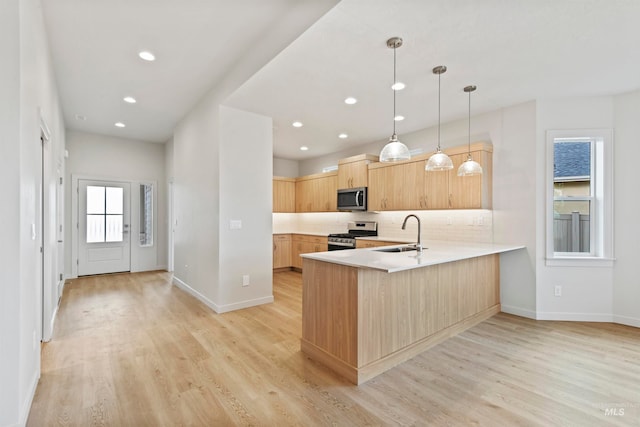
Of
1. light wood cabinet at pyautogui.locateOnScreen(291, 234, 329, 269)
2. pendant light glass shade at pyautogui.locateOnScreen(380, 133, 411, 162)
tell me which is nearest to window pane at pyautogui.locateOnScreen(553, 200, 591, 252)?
pendant light glass shade at pyautogui.locateOnScreen(380, 133, 411, 162)

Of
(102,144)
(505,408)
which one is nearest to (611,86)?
(505,408)

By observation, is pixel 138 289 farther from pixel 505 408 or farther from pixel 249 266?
pixel 505 408

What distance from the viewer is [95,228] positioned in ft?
21.3

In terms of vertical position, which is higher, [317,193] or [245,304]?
[317,193]

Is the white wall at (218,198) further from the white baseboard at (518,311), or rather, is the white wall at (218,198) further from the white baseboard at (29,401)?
the white baseboard at (518,311)

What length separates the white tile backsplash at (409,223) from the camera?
4484 mm

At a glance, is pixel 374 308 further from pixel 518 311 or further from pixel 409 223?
pixel 409 223

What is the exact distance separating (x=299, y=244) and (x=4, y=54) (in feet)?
19.3

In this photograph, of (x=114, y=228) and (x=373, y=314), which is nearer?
(x=373, y=314)

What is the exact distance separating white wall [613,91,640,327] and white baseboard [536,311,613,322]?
4.4 inches

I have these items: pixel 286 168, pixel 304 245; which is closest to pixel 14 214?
pixel 304 245

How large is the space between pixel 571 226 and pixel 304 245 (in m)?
4.79

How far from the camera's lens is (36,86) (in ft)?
7.83

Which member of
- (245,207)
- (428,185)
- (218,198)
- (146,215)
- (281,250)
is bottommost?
(281,250)
